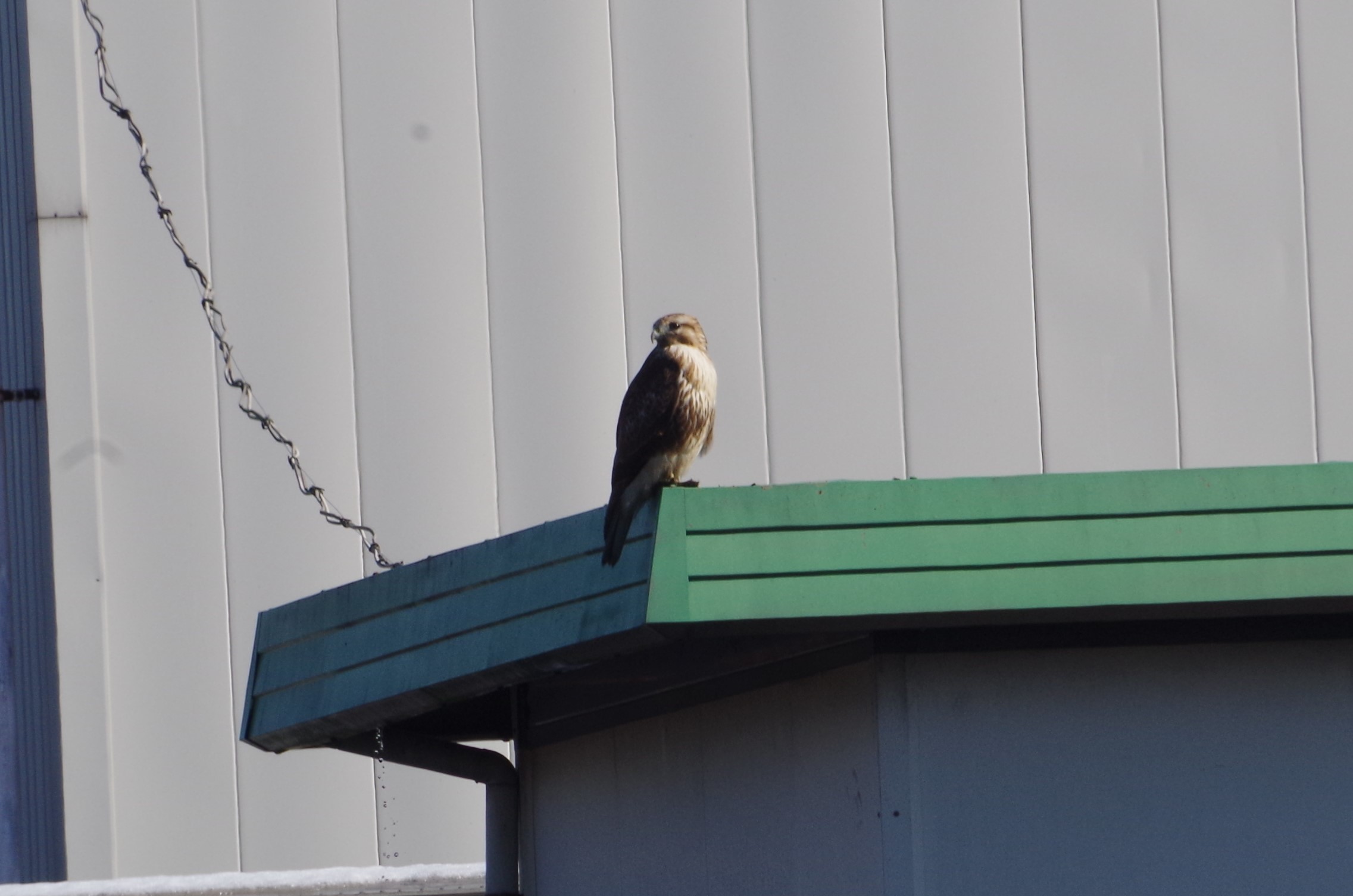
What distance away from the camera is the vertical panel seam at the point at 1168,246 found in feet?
19.3

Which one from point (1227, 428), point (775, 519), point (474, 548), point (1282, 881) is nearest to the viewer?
point (775, 519)

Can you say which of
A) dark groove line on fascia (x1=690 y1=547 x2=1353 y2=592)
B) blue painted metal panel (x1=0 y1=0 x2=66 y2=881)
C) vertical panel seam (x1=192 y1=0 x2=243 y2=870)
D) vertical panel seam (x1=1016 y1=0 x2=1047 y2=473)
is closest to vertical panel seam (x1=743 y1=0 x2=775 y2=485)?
vertical panel seam (x1=1016 y1=0 x2=1047 y2=473)

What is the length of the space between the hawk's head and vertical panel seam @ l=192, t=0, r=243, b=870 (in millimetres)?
Answer: 2030

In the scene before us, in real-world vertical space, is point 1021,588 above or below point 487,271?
below

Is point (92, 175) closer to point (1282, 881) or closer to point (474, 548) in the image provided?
point (474, 548)

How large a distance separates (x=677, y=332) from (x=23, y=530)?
2799mm

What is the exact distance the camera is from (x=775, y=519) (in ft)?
10.2

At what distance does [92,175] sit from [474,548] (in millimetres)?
3034

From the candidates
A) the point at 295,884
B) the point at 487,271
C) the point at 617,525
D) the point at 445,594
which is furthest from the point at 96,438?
the point at 617,525

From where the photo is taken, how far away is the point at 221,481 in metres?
5.84

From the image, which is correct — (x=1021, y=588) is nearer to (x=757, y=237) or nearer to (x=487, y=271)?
(x=757, y=237)

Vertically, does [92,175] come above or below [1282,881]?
above

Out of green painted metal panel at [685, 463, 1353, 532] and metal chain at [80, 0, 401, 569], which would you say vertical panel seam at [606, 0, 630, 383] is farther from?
green painted metal panel at [685, 463, 1353, 532]

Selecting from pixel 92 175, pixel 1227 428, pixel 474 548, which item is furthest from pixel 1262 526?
pixel 92 175
